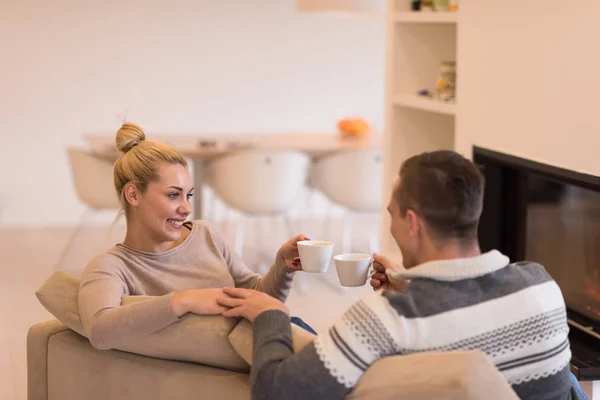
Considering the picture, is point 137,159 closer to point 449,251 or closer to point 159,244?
point 159,244

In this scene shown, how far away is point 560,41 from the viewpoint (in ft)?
9.57

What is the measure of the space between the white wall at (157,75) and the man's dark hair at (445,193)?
526 centimetres

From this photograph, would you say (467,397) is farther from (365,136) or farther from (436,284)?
(365,136)

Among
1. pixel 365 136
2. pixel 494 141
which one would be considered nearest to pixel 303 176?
pixel 365 136

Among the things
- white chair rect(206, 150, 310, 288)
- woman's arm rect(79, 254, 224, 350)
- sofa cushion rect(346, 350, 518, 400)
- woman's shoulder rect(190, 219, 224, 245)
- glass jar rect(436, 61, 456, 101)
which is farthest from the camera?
white chair rect(206, 150, 310, 288)

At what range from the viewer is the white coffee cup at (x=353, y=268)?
2.02m

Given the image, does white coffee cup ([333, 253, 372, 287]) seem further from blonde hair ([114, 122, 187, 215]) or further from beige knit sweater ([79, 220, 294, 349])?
blonde hair ([114, 122, 187, 215])

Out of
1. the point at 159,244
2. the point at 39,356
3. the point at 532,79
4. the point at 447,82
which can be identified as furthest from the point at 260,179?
the point at 39,356

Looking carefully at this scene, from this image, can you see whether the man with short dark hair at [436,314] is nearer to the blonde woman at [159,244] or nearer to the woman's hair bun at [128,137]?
the blonde woman at [159,244]

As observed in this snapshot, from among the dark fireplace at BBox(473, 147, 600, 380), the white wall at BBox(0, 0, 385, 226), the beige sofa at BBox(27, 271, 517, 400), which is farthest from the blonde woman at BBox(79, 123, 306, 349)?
the white wall at BBox(0, 0, 385, 226)

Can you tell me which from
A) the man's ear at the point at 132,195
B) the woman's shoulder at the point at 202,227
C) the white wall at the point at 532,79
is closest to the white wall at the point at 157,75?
the white wall at the point at 532,79

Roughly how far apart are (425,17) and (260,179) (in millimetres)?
1442

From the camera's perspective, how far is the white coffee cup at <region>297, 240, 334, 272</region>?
81.7 inches

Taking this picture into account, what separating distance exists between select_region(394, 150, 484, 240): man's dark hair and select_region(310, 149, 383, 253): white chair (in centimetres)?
348
